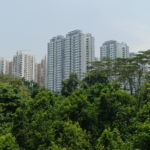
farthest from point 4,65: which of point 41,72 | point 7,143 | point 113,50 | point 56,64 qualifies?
point 7,143

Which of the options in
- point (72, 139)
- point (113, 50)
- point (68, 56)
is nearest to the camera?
point (72, 139)

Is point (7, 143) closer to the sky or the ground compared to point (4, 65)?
closer to the ground

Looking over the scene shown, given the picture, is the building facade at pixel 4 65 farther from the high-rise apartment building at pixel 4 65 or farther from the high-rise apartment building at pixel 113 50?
the high-rise apartment building at pixel 113 50

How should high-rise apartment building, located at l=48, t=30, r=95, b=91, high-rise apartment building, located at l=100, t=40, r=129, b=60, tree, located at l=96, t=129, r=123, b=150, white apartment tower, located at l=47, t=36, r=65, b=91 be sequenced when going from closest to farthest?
tree, located at l=96, t=129, r=123, b=150 → high-rise apartment building, located at l=100, t=40, r=129, b=60 → high-rise apartment building, located at l=48, t=30, r=95, b=91 → white apartment tower, located at l=47, t=36, r=65, b=91

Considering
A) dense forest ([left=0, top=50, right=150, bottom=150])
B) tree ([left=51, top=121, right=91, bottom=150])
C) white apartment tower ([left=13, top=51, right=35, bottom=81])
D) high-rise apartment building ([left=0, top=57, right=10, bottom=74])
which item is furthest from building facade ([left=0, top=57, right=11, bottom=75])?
tree ([left=51, top=121, right=91, bottom=150])

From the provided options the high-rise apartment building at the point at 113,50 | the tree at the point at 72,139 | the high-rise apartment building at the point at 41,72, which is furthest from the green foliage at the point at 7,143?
the high-rise apartment building at the point at 41,72

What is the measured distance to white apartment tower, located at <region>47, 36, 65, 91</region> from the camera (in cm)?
5112

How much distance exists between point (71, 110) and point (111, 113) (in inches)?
87.3

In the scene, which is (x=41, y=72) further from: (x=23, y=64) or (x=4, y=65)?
(x=4, y=65)

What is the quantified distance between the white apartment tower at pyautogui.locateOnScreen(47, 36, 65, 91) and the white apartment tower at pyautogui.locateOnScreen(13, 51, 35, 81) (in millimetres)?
6340

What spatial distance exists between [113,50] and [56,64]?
1359cm

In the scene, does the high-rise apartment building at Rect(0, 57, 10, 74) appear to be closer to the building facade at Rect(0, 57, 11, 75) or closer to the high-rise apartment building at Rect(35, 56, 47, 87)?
the building facade at Rect(0, 57, 11, 75)

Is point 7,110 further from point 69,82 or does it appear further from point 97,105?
point 69,82

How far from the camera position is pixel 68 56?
49.9m
